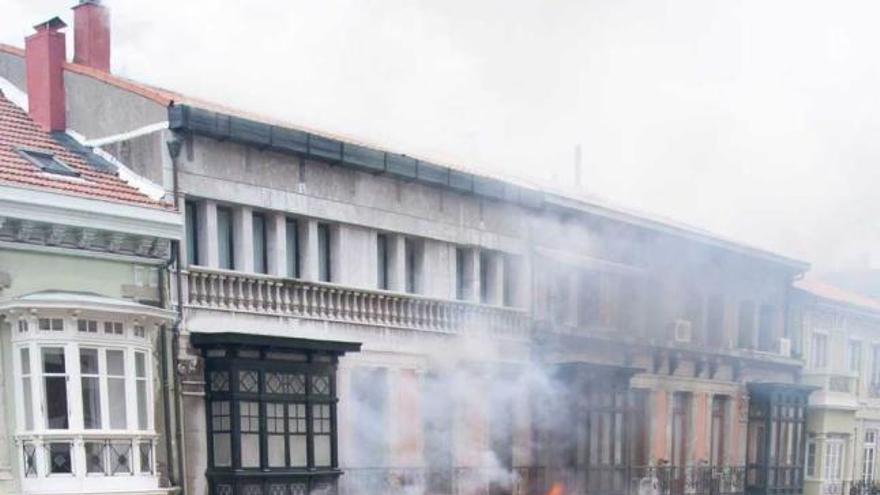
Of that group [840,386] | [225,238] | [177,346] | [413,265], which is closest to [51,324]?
[177,346]

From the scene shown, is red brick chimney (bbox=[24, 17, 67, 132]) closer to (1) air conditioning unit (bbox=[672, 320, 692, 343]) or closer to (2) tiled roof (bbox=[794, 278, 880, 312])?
(1) air conditioning unit (bbox=[672, 320, 692, 343])

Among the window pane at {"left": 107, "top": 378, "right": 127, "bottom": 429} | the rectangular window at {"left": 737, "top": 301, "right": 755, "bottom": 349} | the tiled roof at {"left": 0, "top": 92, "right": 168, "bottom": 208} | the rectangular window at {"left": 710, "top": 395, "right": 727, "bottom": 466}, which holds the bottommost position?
the rectangular window at {"left": 710, "top": 395, "right": 727, "bottom": 466}

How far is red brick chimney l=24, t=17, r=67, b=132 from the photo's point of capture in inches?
602

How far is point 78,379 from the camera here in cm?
1298

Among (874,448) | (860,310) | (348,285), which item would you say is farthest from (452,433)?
(874,448)

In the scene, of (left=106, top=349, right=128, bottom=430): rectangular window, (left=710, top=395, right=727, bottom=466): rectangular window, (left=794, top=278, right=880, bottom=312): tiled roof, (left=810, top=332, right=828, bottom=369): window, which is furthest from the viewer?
(left=810, top=332, right=828, bottom=369): window

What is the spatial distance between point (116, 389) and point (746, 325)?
17.8 meters

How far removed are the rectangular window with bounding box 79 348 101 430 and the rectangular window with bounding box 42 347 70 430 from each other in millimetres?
251

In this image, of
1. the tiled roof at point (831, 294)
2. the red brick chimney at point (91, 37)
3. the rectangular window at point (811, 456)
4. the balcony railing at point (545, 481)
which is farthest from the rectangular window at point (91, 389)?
the rectangular window at point (811, 456)

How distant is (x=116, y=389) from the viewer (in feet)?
44.3

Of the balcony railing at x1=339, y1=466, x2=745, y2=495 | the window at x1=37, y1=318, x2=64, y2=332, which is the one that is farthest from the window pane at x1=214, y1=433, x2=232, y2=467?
the window at x1=37, y1=318, x2=64, y2=332

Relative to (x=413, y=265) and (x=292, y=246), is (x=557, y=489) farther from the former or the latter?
(x=292, y=246)

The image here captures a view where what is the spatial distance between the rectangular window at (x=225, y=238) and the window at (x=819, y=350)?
63.1 ft

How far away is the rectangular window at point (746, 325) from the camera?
26219 mm
